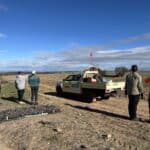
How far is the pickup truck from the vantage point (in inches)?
776

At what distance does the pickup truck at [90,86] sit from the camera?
19.7 metres

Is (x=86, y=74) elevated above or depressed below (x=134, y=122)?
above

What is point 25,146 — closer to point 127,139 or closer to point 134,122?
point 127,139

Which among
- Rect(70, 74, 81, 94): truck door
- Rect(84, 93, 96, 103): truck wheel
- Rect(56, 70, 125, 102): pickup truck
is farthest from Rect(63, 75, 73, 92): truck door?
Rect(84, 93, 96, 103): truck wheel

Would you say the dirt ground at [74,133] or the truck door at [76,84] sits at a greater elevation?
the truck door at [76,84]

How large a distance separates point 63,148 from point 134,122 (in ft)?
12.6

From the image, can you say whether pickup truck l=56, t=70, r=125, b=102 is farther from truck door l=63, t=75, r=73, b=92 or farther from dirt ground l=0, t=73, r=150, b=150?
dirt ground l=0, t=73, r=150, b=150

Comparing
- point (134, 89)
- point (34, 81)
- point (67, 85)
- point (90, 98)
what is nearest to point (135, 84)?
point (134, 89)

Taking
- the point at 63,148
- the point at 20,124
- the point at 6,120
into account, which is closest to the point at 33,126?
the point at 20,124

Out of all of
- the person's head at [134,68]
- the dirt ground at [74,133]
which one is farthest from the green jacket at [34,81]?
the person's head at [134,68]

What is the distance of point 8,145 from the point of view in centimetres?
978

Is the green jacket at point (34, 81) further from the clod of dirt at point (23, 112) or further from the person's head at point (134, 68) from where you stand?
the person's head at point (134, 68)

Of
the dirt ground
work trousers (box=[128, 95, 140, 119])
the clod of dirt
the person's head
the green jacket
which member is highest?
the person's head

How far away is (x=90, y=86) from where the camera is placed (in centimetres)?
2034
